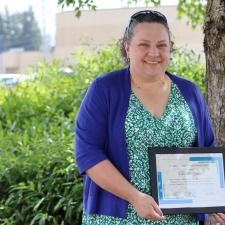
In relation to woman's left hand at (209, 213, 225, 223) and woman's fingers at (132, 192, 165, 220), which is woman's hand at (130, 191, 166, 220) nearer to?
woman's fingers at (132, 192, 165, 220)

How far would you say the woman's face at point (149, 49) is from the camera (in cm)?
286

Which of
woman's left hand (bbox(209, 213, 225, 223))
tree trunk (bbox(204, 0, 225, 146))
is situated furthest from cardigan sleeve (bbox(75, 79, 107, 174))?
tree trunk (bbox(204, 0, 225, 146))

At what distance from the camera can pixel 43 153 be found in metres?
5.16

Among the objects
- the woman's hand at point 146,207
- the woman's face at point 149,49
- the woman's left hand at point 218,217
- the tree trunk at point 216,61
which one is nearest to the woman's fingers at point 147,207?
the woman's hand at point 146,207

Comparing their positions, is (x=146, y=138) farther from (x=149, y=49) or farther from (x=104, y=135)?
(x=149, y=49)

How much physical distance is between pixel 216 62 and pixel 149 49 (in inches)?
50.1

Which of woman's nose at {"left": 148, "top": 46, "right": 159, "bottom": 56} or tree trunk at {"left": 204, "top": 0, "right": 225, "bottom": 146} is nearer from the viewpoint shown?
woman's nose at {"left": 148, "top": 46, "right": 159, "bottom": 56}

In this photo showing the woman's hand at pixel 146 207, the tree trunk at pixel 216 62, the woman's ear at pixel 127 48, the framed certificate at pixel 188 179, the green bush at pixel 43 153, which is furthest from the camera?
the green bush at pixel 43 153

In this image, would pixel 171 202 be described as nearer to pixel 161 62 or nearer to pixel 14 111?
pixel 161 62

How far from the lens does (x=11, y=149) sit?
5344 mm

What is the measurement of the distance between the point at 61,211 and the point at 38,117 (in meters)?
2.14

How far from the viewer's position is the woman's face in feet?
9.39

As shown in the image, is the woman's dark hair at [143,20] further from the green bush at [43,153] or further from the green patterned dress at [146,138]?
the green bush at [43,153]

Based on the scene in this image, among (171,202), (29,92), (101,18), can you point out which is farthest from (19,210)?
(101,18)
